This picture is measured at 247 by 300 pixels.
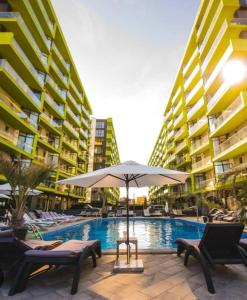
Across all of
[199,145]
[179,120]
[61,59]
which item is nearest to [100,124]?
[179,120]

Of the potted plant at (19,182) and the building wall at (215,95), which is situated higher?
the building wall at (215,95)

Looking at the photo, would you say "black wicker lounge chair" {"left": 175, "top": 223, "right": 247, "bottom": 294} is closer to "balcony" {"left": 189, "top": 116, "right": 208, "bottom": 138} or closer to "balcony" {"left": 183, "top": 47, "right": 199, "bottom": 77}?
"balcony" {"left": 189, "top": 116, "right": 208, "bottom": 138}

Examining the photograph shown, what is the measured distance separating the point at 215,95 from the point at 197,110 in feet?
18.3

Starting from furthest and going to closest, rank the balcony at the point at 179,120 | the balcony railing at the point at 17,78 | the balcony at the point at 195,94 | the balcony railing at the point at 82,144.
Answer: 1. the balcony railing at the point at 82,144
2. the balcony at the point at 179,120
3. the balcony at the point at 195,94
4. the balcony railing at the point at 17,78

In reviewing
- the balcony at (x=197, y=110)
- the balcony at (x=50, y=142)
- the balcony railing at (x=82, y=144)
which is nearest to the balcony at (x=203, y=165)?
the balcony at (x=197, y=110)

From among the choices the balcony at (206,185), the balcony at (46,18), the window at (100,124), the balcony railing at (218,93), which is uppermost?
the window at (100,124)

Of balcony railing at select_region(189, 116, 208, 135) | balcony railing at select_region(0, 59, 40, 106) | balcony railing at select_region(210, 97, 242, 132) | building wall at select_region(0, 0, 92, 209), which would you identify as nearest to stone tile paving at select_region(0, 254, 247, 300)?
building wall at select_region(0, 0, 92, 209)

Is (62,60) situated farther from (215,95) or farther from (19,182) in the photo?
(19,182)

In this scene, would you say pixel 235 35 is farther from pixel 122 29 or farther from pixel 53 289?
pixel 53 289

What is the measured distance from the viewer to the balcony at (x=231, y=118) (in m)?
15.5

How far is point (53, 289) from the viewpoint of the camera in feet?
9.47

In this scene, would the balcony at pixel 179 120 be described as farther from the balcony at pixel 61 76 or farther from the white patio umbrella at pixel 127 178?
the white patio umbrella at pixel 127 178

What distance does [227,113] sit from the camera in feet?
60.1

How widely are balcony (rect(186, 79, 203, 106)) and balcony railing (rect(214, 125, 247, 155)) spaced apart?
921 centimetres
